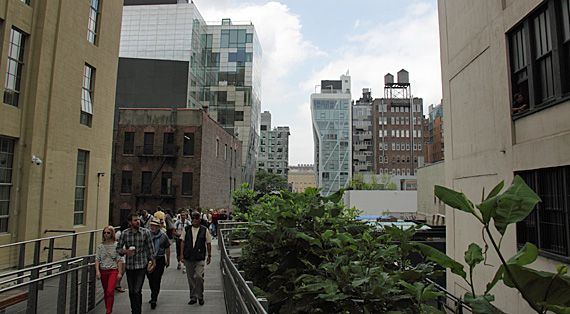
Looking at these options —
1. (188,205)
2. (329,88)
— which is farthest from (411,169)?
(188,205)

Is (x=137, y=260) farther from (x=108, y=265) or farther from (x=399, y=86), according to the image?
(x=399, y=86)

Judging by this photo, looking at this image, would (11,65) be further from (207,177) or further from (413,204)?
(413,204)

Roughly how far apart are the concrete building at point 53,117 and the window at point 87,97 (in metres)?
0.04

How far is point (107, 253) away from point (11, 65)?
8755 millimetres

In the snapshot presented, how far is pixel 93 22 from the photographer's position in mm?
16453

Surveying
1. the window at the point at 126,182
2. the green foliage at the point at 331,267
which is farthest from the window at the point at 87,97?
the window at the point at 126,182

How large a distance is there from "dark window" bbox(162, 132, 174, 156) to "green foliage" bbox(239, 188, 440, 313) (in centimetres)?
2975

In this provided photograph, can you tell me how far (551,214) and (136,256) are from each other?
819cm

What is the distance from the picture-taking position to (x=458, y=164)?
11172 mm

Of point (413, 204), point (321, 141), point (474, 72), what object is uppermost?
point (321, 141)

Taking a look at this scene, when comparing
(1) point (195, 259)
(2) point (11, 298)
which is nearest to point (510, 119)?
(1) point (195, 259)

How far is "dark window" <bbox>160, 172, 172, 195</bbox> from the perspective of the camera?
109 ft

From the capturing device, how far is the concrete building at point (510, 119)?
677cm

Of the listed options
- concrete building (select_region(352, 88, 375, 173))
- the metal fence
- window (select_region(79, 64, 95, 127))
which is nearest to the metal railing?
the metal fence
